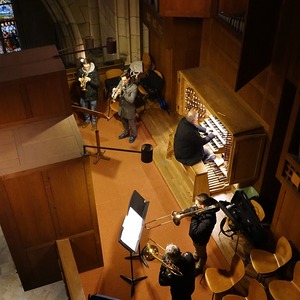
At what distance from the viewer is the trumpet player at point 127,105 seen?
30.2 ft

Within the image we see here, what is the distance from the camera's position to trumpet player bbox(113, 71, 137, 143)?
A: 30.2 ft

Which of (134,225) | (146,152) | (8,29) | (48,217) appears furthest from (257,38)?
(8,29)

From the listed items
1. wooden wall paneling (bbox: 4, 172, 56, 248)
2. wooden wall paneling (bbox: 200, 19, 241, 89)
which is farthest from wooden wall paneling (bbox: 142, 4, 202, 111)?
wooden wall paneling (bbox: 4, 172, 56, 248)

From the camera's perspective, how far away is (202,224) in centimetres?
661

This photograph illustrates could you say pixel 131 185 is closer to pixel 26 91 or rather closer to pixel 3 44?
pixel 26 91

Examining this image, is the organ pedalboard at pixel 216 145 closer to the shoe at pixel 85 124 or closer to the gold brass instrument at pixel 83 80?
the gold brass instrument at pixel 83 80

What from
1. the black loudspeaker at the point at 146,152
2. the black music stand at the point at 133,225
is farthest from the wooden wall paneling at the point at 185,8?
the black music stand at the point at 133,225

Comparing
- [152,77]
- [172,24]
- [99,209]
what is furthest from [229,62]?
[99,209]

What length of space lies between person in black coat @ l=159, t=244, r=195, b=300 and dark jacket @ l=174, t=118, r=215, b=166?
8.08 ft

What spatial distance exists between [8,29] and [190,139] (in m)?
9.07

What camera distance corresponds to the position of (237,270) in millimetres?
6430

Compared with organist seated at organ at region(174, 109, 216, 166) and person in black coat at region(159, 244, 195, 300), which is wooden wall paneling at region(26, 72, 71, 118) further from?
person in black coat at region(159, 244, 195, 300)

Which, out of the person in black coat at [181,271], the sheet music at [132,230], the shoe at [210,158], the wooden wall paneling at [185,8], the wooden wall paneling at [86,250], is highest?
the wooden wall paneling at [185,8]

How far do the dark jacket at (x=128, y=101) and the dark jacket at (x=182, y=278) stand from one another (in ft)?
13.7
